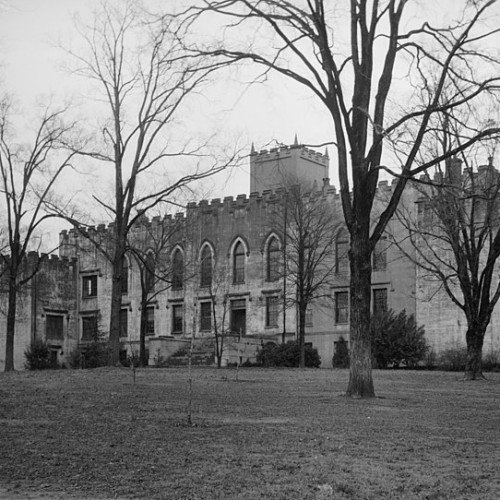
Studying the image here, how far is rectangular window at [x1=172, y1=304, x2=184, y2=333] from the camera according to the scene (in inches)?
2140

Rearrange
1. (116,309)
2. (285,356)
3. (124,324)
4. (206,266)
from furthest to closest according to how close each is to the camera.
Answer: (124,324), (206,266), (285,356), (116,309)

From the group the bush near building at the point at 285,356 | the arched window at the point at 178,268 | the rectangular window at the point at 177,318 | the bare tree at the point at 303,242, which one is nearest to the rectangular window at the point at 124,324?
the rectangular window at the point at 177,318

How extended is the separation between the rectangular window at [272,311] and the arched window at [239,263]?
2645 millimetres

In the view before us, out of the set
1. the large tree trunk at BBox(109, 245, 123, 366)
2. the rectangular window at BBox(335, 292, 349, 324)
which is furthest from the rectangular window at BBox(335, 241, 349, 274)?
the large tree trunk at BBox(109, 245, 123, 366)

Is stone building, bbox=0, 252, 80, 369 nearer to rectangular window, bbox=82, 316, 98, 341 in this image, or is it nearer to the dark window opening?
rectangular window, bbox=82, 316, 98, 341

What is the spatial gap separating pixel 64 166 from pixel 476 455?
25815 mm

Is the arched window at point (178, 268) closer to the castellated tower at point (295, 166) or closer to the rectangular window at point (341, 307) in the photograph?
the castellated tower at point (295, 166)

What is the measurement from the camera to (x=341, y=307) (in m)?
47.7

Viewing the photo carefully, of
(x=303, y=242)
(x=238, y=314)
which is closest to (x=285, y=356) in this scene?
(x=303, y=242)

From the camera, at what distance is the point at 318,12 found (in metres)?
17.7

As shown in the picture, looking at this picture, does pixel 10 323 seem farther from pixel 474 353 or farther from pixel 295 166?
pixel 295 166

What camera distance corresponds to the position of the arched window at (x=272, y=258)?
49.9 m

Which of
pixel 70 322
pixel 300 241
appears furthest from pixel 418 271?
pixel 70 322

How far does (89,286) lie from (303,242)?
76.0 feet
